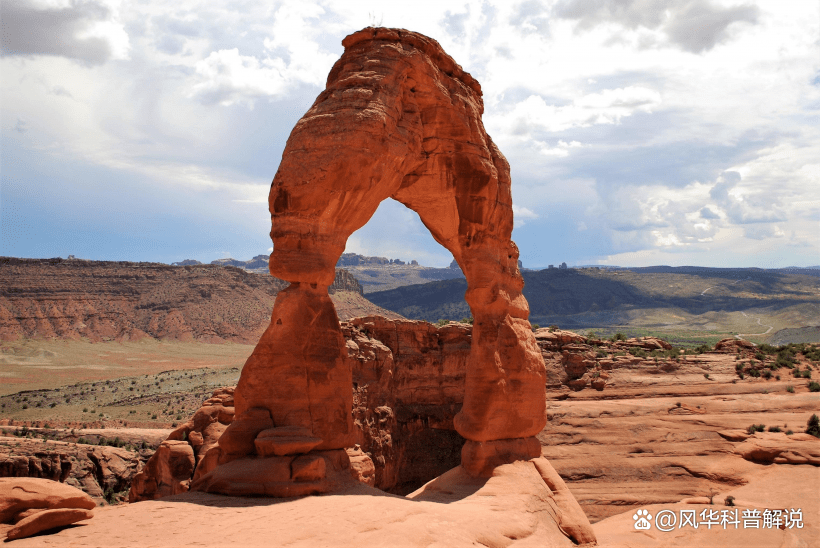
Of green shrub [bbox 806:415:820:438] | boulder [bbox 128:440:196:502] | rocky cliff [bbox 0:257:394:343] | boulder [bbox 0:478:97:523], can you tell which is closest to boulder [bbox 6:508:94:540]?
boulder [bbox 0:478:97:523]

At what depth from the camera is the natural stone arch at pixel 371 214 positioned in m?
10.1

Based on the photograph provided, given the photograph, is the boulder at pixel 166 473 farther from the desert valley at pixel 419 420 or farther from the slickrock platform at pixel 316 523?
the slickrock platform at pixel 316 523

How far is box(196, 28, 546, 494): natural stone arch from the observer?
10.1m

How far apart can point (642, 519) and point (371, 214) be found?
1122 cm

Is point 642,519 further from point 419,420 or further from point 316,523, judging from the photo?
point 316,523

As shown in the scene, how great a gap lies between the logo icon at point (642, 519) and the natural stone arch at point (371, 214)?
3.97 m

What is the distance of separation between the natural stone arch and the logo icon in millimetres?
3972

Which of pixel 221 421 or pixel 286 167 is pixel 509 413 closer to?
pixel 286 167

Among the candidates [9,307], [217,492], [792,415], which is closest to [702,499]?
[792,415]

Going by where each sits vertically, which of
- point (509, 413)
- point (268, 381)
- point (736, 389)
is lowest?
point (736, 389)

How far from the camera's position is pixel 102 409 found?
3581 cm

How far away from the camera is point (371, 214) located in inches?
468

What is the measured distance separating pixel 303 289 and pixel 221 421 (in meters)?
8.93

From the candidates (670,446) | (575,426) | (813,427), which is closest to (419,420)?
(575,426)
